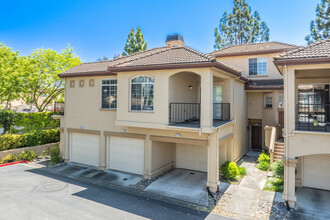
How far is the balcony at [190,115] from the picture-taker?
11242 mm

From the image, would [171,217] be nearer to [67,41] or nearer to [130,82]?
[130,82]

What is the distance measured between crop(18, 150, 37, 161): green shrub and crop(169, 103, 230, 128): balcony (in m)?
12.7

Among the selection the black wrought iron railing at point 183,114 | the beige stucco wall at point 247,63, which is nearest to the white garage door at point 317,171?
the black wrought iron railing at point 183,114

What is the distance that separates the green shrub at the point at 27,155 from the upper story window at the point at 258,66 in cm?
1998

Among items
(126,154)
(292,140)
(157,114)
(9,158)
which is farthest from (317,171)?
(9,158)

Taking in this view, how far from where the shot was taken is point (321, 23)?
2864 centimetres

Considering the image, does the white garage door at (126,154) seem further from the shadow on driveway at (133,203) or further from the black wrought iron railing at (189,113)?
the black wrought iron railing at (189,113)

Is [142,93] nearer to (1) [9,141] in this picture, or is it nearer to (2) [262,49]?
(1) [9,141]

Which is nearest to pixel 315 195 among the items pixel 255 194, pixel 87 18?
pixel 255 194

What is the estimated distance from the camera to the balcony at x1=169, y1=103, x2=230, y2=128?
1124 centimetres

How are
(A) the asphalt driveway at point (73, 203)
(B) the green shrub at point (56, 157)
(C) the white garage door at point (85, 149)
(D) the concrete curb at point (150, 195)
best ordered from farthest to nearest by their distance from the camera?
1. (B) the green shrub at point (56, 157)
2. (C) the white garage door at point (85, 149)
3. (D) the concrete curb at point (150, 195)
4. (A) the asphalt driveway at point (73, 203)

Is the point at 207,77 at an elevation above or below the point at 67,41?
below

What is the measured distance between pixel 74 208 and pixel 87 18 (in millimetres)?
18552

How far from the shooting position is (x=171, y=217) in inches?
329
